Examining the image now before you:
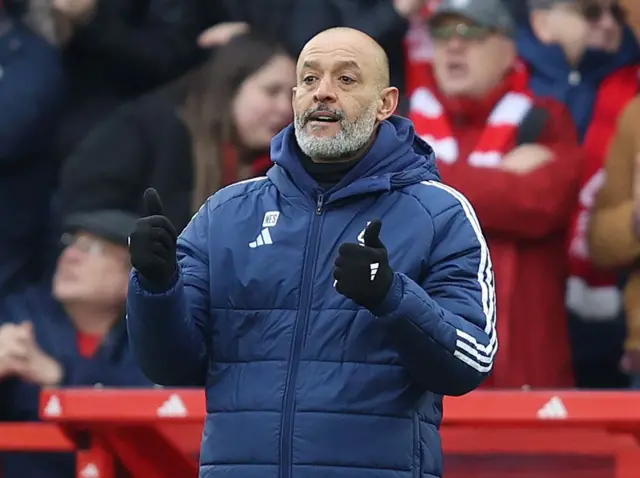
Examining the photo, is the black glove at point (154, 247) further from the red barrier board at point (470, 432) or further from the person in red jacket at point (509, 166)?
the person in red jacket at point (509, 166)

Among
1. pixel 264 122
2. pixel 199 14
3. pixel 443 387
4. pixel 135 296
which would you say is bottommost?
pixel 443 387

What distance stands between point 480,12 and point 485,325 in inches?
90.7

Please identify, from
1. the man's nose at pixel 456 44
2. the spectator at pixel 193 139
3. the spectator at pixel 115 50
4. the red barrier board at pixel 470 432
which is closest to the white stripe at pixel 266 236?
the red barrier board at pixel 470 432

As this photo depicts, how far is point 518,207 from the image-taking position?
4891mm

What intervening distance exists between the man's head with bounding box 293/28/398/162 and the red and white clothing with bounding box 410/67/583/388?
177cm

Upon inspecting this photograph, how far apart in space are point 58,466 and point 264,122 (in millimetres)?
1405


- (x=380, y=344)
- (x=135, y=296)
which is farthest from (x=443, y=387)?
(x=135, y=296)

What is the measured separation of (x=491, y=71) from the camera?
510 centimetres

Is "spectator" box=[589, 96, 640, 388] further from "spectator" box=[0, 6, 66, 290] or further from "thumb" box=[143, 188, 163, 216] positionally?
"thumb" box=[143, 188, 163, 216]

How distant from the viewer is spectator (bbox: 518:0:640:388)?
5227 millimetres

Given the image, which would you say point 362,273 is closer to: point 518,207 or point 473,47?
point 518,207

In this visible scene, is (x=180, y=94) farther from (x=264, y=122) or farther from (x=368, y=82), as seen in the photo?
(x=368, y=82)

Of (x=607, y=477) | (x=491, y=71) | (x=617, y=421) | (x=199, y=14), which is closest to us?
(x=617, y=421)

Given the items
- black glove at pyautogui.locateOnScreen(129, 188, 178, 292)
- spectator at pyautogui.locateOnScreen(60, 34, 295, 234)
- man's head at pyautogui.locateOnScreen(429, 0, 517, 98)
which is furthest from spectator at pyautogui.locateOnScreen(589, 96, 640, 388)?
black glove at pyautogui.locateOnScreen(129, 188, 178, 292)
